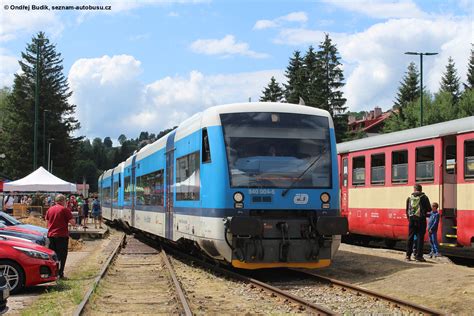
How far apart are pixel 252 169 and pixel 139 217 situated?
1183cm

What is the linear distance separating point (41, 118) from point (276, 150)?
5990 cm

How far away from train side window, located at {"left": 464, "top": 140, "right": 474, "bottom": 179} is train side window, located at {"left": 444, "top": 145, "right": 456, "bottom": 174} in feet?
2.11

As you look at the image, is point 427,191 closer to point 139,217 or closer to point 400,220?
point 400,220

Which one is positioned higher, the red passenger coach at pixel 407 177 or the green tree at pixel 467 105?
the green tree at pixel 467 105

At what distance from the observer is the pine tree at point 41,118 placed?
216 ft

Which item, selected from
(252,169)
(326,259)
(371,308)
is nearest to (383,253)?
(326,259)

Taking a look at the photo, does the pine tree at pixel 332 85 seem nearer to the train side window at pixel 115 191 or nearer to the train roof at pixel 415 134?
the train side window at pixel 115 191

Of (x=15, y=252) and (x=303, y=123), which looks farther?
(x=303, y=123)

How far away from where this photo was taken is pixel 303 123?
12.9 meters

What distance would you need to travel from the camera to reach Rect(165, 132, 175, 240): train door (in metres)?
16.5

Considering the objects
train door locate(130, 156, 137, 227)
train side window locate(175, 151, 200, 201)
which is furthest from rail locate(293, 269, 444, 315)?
train door locate(130, 156, 137, 227)

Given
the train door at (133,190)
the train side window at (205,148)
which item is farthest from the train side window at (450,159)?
the train door at (133,190)

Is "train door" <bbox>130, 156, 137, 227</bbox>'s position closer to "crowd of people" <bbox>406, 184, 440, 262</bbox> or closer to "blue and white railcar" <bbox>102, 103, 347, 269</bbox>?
"blue and white railcar" <bbox>102, 103, 347, 269</bbox>

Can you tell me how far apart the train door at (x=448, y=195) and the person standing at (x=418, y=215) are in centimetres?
88
